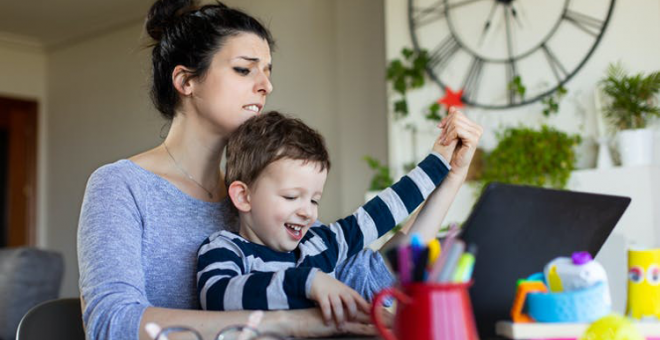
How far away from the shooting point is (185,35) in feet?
4.84

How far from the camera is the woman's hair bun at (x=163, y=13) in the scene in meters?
1.52

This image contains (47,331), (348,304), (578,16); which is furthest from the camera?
(578,16)

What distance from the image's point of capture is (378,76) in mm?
4422

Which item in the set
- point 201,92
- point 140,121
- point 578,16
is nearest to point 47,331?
point 201,92

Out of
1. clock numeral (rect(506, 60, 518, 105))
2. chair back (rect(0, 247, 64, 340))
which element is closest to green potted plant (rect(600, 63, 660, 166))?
clock numeral (rect(506, 60, 518, 105))

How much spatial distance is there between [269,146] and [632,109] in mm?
2279

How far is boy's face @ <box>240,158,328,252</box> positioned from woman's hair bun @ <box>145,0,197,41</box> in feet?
1.64

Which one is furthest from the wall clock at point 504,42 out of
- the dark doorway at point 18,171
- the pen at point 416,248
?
the dark doorway at point 18,171

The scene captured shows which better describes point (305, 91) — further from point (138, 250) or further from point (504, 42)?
point (138, 250)

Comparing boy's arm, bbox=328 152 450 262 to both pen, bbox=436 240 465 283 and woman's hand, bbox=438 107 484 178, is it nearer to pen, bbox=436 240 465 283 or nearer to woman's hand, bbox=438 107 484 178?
woman's hand, bbox=438 107 484 178

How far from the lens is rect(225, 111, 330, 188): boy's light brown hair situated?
1.19m

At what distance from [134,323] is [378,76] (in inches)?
138

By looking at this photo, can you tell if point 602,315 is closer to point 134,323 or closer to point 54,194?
point 134,323

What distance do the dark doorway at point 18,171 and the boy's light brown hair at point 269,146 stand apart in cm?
600
